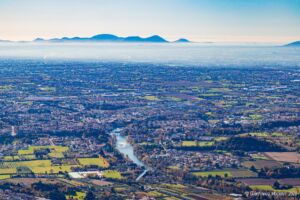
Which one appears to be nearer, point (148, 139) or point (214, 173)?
point (214, 173)

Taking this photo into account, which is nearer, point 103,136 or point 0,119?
point 103,136

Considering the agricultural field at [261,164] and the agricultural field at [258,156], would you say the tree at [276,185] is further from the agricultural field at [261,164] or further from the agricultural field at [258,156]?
the agricultural field at [258,156]

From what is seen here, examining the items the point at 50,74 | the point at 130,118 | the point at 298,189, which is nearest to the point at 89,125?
the point at 130,118

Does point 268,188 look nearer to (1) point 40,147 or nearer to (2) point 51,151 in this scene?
(2) point 51,151

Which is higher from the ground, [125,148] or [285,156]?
[285,156]

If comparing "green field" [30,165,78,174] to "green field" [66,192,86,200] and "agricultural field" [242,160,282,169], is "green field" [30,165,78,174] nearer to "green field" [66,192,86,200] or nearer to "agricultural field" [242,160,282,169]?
"green field" [66,192,86,200]

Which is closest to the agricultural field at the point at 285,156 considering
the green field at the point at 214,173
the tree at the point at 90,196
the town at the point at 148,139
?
the town at the point at 148,139

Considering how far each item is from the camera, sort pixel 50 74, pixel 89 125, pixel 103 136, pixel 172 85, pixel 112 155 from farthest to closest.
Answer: pixel 50 74 → pixel 172 85 → pixel 89 125 → pixel 103 136 → pixel 112 155

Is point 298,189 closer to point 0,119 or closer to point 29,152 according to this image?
point 29,152

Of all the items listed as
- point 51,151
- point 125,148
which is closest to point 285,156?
point 125,148
